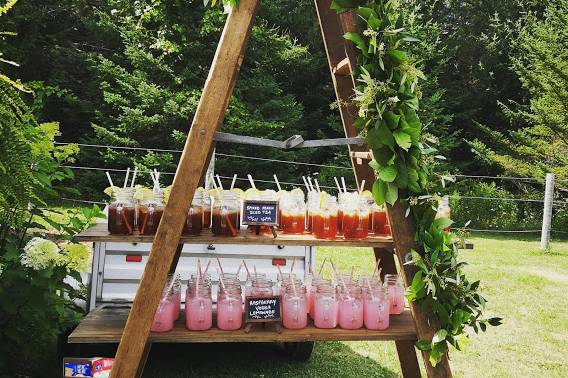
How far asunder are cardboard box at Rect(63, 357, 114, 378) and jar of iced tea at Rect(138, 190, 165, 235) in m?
0.61

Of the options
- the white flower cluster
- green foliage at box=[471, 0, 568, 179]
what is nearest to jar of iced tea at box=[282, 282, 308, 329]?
the white flower cluster

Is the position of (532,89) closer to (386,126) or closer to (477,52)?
(477,52)

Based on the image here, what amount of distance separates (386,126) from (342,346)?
2593mm

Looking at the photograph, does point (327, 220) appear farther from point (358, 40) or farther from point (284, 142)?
point (358, 40)

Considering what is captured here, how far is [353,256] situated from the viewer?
25.6 feet

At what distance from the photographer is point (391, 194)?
2.14 metres

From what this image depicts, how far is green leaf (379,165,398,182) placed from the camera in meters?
2.12

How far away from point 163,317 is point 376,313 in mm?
916

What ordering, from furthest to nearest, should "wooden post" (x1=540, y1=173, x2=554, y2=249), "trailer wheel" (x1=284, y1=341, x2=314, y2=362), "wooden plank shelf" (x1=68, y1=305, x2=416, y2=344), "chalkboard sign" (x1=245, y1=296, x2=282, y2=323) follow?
1. "wooden post" (x1=540, y1=173, x2=554, y2=249)
2. "trailer wheel" (x1=284, y1=341, x2=314, y2=362)
3. "chalkboard sign" (x1=245, y1=296, x2=282, y2=323)
4. "wooden plank shelf" (x1=68, y1=305, x2=416, y2=344)

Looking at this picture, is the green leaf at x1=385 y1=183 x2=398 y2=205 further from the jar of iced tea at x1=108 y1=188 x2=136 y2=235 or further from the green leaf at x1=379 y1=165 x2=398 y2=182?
the jar of iced tea at x1=108 y1=188 x2=136 y2=235

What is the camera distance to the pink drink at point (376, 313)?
2.39 metres

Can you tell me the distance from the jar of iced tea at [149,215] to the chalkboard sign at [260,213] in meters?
0.37

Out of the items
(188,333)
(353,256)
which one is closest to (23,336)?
(188,333)

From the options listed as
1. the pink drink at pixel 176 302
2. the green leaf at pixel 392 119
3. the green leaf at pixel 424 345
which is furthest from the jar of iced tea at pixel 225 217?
the green leaf at pixel 424 345
